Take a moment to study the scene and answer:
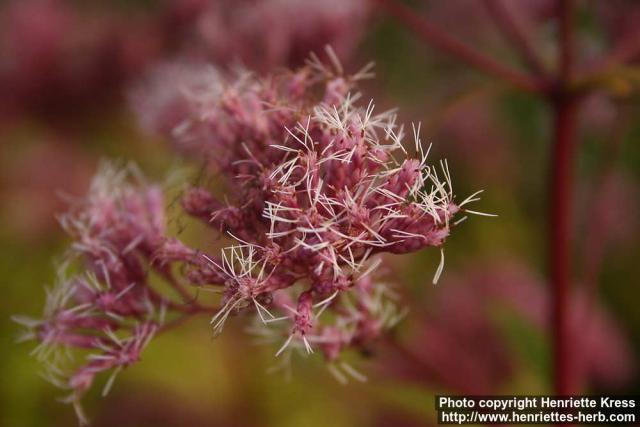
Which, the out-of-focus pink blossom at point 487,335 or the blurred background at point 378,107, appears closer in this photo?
the blurred background at point 378,107

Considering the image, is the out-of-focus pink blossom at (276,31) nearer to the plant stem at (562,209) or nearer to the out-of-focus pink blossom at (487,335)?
the plant stem at (562,209)

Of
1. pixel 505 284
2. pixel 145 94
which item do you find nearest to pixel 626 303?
pixel 505 284

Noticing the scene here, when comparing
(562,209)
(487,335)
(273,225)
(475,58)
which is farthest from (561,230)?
(487,335)

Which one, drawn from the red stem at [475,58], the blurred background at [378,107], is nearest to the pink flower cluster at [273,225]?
the red stem at [475,58]

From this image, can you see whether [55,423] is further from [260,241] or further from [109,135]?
[260,241]

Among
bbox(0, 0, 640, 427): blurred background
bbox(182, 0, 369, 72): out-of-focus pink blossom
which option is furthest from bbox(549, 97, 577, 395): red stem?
bbox(182, 0, 369, 72): out-of-focus pink blossom

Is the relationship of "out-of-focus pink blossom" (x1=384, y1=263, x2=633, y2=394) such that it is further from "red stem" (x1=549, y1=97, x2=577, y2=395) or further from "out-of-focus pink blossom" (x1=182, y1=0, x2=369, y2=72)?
"out-of-focus pink blossom" (x1=182, y1=0, x2=369, y2=72)
